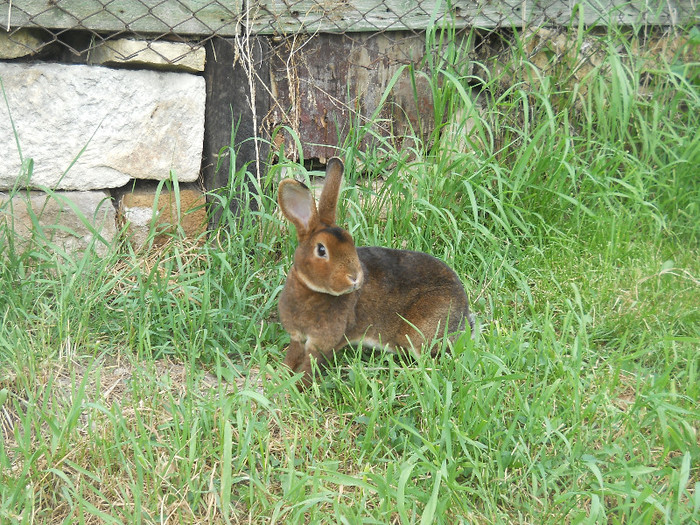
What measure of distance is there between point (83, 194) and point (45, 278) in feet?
1.92

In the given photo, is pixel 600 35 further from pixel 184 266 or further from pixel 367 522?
pixel 367 522

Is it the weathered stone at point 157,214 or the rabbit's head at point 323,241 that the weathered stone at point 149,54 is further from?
the rabbit's head at point 323,241

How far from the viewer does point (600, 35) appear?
464 centimetres

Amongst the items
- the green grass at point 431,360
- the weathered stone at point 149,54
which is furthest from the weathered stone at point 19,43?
the green grass at point 431,360

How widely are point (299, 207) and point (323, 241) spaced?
0.20 meters

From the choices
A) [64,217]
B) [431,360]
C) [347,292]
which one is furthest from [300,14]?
[431,360]

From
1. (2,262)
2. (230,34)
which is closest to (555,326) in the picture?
(230,34)

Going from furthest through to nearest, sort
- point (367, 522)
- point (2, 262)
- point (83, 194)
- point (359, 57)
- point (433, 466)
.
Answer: point (359, 57) → point (83, 194) → point (2, 262) → point (433, 466) → point (367, 522)

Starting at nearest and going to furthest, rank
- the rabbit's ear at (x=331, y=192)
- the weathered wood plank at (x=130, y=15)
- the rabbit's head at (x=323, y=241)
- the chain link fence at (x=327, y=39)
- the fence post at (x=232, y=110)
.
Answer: the rabbit's head at (x=323, y=241) < the rabbit's ear at (x=331, y=192) < the weathered wood plank at (x=130, y=15) < the chain link fence at (x=327, y=39) < the fence post at (x=232, y=110)

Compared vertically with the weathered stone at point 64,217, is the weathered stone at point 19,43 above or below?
above

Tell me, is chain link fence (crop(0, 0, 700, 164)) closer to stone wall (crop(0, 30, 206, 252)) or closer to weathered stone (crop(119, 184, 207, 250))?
stone wall (crop(0, 30, 206, 252))

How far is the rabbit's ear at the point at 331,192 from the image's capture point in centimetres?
292

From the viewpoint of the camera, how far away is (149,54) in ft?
12.0

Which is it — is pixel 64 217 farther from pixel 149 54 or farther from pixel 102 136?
pixel 149 54
